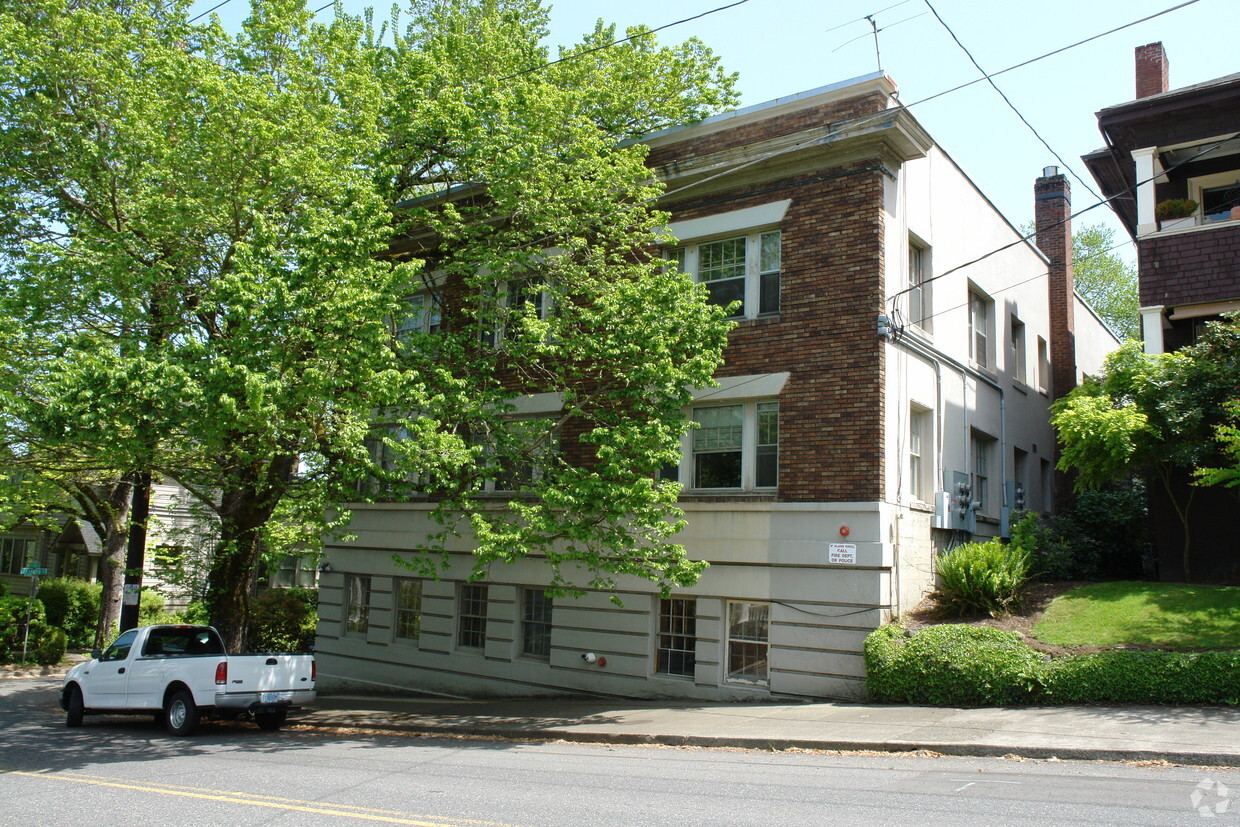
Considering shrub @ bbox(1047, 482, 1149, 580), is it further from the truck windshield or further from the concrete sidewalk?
the truck windshield

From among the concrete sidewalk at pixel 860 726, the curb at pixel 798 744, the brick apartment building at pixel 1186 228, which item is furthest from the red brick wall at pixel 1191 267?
the curb at pixel 798 744

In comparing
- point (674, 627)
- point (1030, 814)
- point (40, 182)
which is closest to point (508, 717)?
point (674, 627)

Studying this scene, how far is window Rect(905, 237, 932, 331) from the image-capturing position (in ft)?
55.2

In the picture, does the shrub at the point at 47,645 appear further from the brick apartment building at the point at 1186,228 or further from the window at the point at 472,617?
the brick apartment building at the point at 1186,228

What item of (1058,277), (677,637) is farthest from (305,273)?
(1058,277)

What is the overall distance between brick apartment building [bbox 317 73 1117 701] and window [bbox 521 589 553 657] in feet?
0.14

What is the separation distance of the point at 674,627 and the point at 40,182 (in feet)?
40.2

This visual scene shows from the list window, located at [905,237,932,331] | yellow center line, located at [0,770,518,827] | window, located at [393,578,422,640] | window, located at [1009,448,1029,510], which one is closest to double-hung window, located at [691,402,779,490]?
window, located at [905,237,932,331]

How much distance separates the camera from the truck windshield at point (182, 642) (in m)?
15.2

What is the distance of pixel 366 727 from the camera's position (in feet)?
49.8

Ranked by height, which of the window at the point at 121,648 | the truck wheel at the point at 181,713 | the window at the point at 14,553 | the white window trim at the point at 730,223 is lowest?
the truck wheel at the point at 181,713

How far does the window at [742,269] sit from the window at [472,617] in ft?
25.2

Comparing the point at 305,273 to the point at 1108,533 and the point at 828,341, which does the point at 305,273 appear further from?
the point at 1108,533

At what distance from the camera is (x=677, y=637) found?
1645 cm
